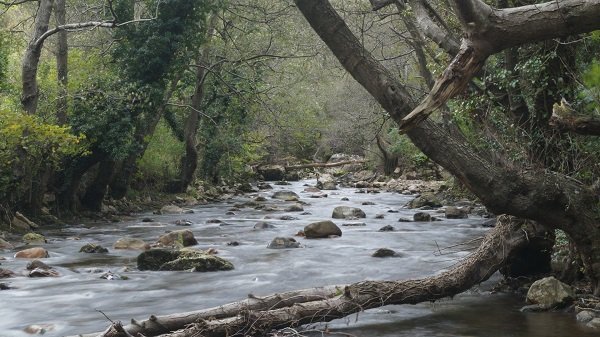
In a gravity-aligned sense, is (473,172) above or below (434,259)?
above

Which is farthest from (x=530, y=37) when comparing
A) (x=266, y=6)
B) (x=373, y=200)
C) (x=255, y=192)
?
(x=255, y=192)

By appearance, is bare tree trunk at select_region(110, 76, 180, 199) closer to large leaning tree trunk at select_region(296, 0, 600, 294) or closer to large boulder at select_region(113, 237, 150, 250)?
large boulder at select_region(113, 237, 150, 250)

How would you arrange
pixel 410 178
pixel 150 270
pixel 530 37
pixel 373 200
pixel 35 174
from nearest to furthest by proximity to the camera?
pixel 530 37 < pixel 150 270 < pixel 35 174 < pixel 373 200 < pixel 410 178

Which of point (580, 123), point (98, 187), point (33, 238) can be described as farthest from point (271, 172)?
point (580, 123)

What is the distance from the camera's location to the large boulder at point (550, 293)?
809 cm

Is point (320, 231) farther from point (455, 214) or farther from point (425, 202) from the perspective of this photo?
point (425, 202)

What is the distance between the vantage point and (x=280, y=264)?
12391 millimetres

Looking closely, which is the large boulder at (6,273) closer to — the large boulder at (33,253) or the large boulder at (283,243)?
the large boulder at (33,253)

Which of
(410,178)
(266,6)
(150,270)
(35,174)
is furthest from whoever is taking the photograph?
(410,178)

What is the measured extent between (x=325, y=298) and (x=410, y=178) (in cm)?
3101

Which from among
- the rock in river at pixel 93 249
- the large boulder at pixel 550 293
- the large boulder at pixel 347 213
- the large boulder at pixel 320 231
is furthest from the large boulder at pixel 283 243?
the large boulder at pixel 550 293

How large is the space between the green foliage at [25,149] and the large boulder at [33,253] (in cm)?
341

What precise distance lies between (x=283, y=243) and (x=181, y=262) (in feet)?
10.8

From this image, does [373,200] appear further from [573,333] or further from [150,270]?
[573,333]
